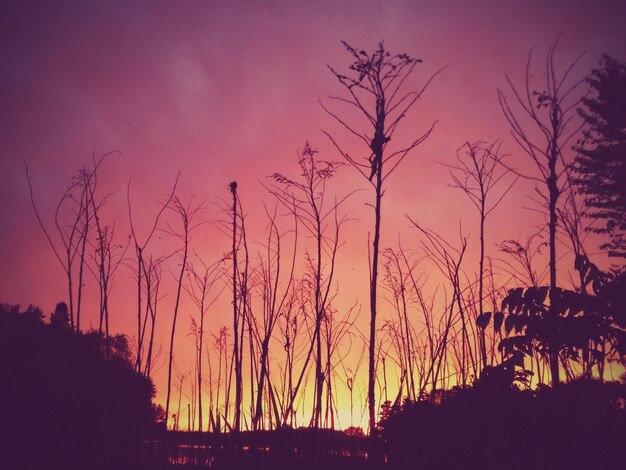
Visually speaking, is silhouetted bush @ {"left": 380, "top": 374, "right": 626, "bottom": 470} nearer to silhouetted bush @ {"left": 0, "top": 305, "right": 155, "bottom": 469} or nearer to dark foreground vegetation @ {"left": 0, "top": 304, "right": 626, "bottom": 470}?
dark foreground vegetation @ {"left": 0, "top": 304, "right": 626, "bottom": 470}

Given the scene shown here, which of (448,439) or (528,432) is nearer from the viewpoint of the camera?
(528,432)

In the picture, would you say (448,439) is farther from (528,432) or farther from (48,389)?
(48,389)

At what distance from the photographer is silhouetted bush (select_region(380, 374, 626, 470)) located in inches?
124

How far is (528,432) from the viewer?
11.7 ft

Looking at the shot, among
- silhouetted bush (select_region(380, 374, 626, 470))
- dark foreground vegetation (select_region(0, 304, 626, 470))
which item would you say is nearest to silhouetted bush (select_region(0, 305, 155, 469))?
dark foreground vegetation (select_region(0, 304, 626, 470))

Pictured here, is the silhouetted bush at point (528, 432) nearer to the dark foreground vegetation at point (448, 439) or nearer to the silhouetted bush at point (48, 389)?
the dark foreground vegetation at point (448, 439)

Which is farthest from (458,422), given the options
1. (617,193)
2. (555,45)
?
(617,193)

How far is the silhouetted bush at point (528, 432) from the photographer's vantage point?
10.3 ft

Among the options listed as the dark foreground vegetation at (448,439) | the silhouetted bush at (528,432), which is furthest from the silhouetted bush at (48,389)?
the silhouetted bush at (528,432)

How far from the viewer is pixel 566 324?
295cm

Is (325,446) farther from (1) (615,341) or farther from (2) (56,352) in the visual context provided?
(2) (56,352)

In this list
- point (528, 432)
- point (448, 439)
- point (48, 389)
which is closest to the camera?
point (528, 432)

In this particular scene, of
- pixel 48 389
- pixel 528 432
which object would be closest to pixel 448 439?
pixel 528 432

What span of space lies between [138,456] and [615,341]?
294cm
